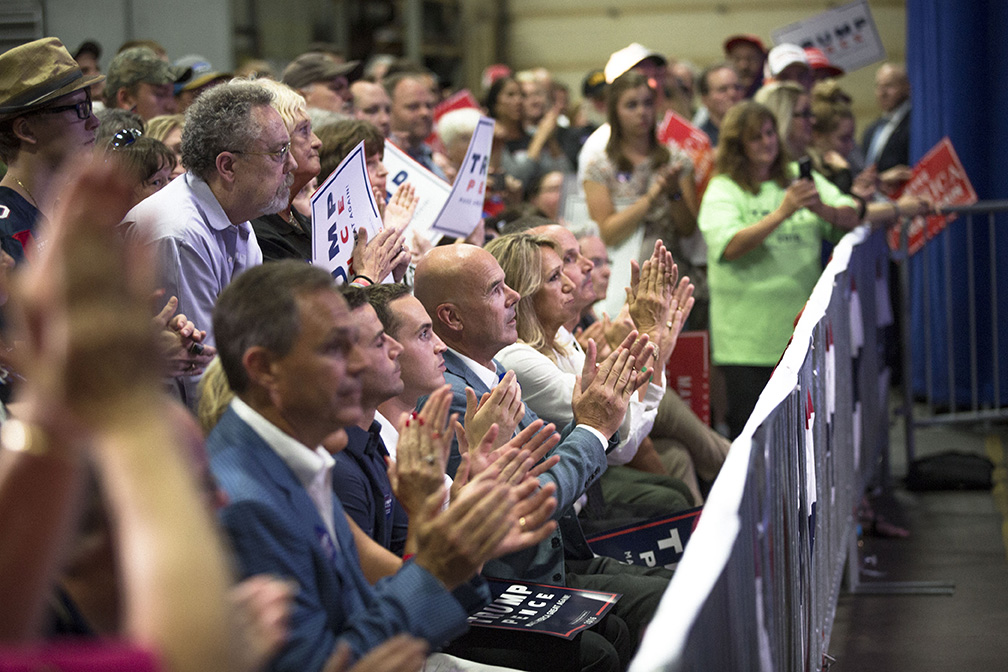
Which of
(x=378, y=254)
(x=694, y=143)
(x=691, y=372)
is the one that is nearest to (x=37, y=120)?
(x=378, y=254)

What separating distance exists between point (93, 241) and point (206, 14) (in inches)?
316

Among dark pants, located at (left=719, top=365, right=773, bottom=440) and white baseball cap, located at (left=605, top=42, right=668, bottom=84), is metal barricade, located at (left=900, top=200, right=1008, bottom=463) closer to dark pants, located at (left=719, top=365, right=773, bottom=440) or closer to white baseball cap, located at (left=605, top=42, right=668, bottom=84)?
dark pants, located at (left=719, top=365, right=773, bottom=440)

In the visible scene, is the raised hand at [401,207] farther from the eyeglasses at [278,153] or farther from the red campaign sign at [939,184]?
Result: the red campaign sign at [939,184]

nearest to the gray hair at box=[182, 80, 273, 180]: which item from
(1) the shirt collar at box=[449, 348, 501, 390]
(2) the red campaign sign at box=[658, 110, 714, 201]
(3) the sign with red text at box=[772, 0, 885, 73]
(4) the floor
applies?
(1) the shirt collar at box=[449, 348, 501, 390]

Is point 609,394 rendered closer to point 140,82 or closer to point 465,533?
point 465,533

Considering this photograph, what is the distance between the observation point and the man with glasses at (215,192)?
3336 mm

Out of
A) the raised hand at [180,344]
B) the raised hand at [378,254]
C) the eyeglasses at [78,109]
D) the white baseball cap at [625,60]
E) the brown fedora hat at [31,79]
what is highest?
the white baseball cap at [625,60]

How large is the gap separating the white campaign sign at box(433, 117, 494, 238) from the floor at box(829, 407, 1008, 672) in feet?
7.15

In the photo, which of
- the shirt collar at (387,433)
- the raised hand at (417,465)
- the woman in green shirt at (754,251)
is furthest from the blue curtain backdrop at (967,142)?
the raised hand at (417,465)

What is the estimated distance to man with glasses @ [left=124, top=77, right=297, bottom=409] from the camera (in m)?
3.34

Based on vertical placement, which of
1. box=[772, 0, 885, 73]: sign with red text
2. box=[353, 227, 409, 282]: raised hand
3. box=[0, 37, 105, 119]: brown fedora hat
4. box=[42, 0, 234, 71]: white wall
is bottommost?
box=[353, 227, 409, 282]: raised hand

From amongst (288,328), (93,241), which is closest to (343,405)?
(288,328)

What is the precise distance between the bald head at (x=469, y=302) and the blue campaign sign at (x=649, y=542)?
2.18 ft

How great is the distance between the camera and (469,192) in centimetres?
486
